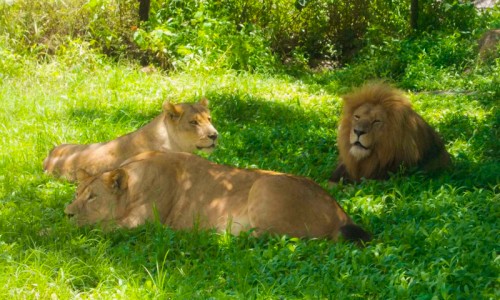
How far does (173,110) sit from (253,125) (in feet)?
6.16

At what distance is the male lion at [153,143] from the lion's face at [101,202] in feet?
4.35

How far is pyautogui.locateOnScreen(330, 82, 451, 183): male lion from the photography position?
653 cm

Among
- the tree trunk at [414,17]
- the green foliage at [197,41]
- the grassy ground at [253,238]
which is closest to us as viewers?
the grassy ground at [253,238]

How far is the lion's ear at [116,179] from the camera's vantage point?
17.7ft

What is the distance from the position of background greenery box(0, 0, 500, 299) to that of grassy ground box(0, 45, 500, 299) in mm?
16

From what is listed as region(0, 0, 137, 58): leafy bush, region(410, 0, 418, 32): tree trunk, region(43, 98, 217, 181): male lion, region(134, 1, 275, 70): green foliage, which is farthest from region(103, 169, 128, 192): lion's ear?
region(410, 0, 418, 32): tree trunk

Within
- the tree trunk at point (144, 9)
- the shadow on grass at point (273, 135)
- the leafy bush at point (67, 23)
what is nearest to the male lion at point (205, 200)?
the shadow on grass at point (273, 135)

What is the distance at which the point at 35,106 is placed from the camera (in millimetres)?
8969

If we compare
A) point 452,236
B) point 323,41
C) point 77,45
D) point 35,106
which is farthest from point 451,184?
point 323,41

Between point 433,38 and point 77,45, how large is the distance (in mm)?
5225

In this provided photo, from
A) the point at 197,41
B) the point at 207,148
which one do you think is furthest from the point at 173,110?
the point at 197,41

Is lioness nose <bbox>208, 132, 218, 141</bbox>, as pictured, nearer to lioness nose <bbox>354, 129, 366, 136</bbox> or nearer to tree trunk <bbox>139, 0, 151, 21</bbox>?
lioness nose <bbox>354, 129, 366, 136</bbox>

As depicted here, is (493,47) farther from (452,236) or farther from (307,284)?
(307,284)

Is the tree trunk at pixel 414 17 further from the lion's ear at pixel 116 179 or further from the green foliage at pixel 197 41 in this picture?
the lion's ear at pixel 116 179
